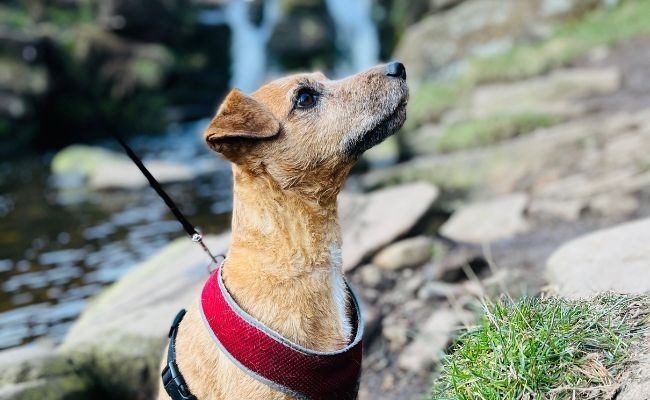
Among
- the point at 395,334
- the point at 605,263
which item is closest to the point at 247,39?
the point at 395,334

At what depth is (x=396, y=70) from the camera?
4.06 metres

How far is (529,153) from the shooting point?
37.9ft

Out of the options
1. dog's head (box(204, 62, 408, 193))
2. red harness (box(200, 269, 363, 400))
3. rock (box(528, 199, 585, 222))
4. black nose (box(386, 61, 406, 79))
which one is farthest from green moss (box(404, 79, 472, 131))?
red harness (box(200, 269, 363, 400))

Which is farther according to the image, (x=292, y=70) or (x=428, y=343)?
(x=292, y=70)

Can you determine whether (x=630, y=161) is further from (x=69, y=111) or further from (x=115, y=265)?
(x=69, y=111)

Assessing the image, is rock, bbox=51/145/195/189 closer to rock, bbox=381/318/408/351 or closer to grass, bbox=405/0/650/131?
grass, bbox=405/0/650/131

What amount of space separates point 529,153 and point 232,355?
362 inches

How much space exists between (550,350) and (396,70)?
181cm

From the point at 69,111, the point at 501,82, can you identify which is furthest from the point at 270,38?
the point at 501,82

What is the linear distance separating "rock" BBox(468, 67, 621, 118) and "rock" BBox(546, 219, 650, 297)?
861 centimetres

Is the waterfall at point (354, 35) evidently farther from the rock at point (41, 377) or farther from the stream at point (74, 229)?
the rock at point (41, 377)

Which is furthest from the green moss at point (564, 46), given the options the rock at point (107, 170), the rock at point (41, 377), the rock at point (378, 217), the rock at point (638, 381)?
the rock at point (638, 381)

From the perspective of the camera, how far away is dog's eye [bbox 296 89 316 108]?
392cm

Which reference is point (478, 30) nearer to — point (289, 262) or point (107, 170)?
point (107, 170)
